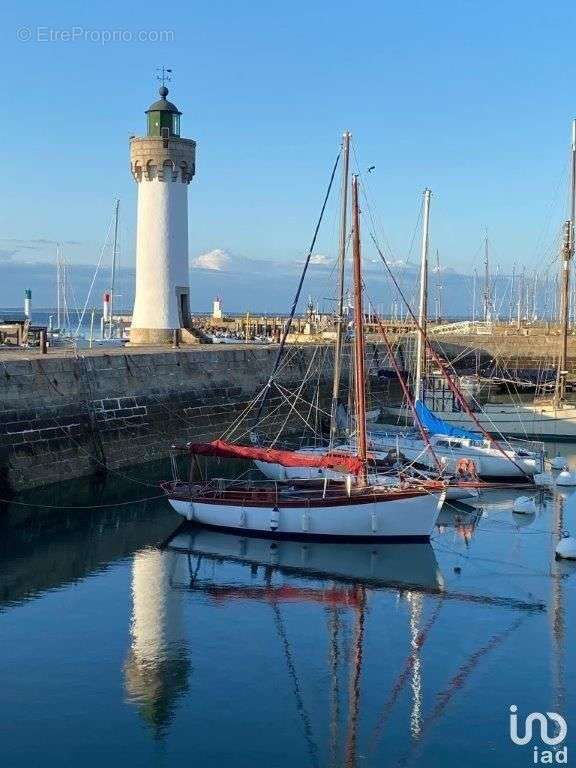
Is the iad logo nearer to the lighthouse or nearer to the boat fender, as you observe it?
the boat fender

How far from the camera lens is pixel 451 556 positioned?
1903 centimetres

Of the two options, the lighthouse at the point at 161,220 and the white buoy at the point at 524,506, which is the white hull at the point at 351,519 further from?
the lighthouse at the point at 161,220

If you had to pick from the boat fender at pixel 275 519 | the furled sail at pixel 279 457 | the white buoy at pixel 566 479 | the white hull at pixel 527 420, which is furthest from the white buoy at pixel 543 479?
the boat fender at pixel 275 519

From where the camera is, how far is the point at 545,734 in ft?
37.1

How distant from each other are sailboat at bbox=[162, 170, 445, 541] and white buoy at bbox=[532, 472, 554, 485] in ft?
26.1

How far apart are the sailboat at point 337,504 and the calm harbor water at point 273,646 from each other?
43 cm

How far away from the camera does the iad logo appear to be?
10797 millimetres

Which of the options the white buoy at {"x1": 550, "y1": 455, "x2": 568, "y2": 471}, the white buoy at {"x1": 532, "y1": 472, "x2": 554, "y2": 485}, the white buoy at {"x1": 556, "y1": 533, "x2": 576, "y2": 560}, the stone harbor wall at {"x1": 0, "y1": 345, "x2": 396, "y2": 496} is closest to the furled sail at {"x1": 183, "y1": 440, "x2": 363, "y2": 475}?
the white buoy at {"x1": 556, "y1": 533, "x2": 576, "y2": 560}

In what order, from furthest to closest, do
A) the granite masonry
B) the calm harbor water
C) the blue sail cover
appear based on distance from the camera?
the blue sail cover, the granite masonry, the calm harbor water

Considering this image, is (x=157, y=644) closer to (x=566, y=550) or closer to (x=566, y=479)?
(x=566, y=550)

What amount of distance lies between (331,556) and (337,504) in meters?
1.22

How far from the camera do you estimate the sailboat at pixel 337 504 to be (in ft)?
63.8

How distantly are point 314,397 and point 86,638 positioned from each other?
24659 mm

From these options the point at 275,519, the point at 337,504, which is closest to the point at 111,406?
the point at 275,519
